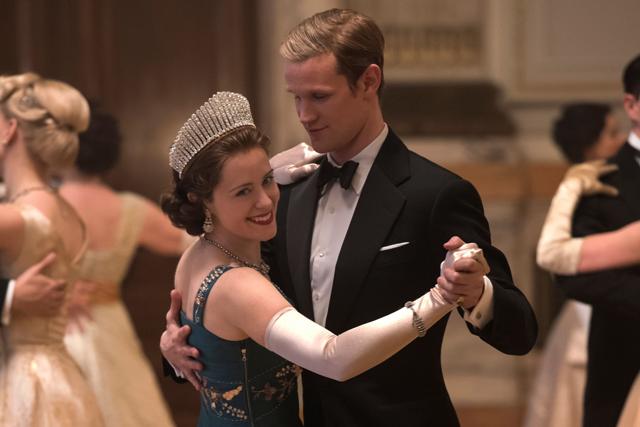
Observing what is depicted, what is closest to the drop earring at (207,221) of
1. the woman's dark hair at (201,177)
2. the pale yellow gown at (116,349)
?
the woman's dark hair at (201,177)

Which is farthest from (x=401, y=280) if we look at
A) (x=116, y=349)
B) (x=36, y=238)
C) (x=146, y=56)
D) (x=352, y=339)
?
(x=146, y=56)

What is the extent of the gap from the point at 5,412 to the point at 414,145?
12.2ft

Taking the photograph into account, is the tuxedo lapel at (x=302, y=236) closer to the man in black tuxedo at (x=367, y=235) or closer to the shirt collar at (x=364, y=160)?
the man in black tuxedo at (x=367, y=235)

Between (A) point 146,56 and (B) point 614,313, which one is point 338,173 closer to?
(B) point 614,313

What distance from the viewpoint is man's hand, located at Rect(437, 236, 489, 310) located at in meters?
2.53

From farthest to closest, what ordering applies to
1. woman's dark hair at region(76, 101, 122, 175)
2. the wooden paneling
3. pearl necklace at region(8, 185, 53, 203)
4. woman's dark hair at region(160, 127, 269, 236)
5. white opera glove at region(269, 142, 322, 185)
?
the wooden paneling, woman's dark hair at region(76, 101, 122, 175), pearl necklace at region(8, 185, 53, 203), white opera glove at region(269, 142, 322, 185), woman's dark hair at region(160, 127, 269, 236)

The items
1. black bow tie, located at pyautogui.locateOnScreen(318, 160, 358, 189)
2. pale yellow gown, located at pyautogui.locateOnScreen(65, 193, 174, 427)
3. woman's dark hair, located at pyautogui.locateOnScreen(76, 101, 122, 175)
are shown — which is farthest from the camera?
woman's dark hair, located at pyautogui.locateOnScreen(76, 101, 122, 175)

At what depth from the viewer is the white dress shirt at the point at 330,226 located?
301 centimetres

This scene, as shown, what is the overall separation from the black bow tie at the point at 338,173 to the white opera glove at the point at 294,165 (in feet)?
0.41

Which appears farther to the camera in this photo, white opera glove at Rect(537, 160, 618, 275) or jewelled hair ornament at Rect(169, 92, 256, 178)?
white opera glove at Rect(537, 160, 618, 275)

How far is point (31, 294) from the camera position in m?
3.88

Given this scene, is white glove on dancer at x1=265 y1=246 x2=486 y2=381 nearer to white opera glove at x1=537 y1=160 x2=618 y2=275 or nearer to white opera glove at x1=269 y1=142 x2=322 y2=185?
white opera glove at x1=269 y1=142 x2=322 y2=185

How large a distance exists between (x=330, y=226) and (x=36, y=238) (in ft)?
4.14

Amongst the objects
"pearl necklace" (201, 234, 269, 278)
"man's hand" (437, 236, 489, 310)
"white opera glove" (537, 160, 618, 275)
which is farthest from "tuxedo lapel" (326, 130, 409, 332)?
"white opera glove" (537, 160, 618, 275)
